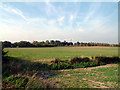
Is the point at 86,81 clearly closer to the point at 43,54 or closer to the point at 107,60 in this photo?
the point at 107,60

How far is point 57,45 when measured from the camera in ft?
113

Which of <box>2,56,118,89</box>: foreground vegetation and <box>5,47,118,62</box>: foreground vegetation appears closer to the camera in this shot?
<box>2,56,118,89</box>: foreground vegetation

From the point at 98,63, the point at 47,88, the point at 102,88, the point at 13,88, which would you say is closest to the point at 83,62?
the point at 98,63

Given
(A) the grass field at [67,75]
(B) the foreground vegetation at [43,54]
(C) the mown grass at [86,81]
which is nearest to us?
(C) the mown grass at [86,81]

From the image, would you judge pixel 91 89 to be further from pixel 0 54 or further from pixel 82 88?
pixel 0 54

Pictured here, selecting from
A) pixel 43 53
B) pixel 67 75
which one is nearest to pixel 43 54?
pixel 43 53

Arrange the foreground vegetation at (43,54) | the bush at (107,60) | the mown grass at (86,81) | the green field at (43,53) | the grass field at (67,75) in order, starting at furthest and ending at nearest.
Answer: the green field at (43,53)
the foreground vegetation at (43,54)
the bush at (107,60)
the grass field at (67,75)
the mown grass at (86,81)

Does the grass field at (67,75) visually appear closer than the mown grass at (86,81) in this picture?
No

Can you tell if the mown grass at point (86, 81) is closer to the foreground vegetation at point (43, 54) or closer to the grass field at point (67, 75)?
the grass field at point (67, 75)

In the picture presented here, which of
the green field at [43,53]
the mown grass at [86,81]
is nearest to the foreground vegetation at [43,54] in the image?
the green field at [43,53]

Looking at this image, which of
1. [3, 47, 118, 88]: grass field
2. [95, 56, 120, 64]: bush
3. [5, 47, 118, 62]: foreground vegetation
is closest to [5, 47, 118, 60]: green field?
[5, 47, 118, 62]: foreground vegetation

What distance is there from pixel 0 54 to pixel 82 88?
8.17m

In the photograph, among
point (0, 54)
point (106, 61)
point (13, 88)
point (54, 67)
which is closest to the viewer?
point (13, 88)

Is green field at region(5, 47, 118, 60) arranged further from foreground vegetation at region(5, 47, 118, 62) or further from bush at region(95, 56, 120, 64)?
bush at region(95, 56, 120, 64)
